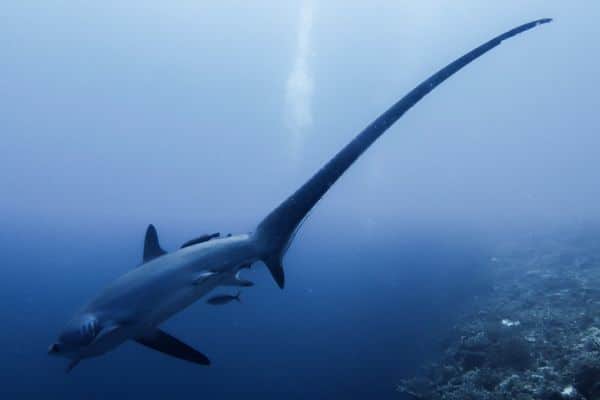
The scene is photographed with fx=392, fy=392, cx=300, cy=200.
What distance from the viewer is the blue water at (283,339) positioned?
16938 mm

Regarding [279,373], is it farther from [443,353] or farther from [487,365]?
[487,365]

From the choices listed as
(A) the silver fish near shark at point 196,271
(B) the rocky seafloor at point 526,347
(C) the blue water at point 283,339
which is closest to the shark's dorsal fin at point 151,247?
(A) the silver fish near shark at point 196,271

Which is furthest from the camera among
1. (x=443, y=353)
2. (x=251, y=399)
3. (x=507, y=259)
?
(x=507, y=259)

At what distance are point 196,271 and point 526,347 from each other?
12311mm

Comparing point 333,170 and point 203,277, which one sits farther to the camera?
point 203,277

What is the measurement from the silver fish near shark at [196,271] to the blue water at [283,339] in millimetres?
12401

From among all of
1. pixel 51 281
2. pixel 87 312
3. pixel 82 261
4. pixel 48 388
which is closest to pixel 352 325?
pixel 48 388

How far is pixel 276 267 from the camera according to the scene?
2.95 metres

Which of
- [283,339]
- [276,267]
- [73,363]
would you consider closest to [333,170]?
[276,267]

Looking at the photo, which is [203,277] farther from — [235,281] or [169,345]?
[169,345]

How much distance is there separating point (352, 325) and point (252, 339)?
5947mm

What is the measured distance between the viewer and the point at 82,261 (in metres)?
62.4

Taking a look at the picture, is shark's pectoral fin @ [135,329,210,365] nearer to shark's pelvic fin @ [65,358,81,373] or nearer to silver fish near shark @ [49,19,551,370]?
silver fish near shark @ [49,19,551,370]

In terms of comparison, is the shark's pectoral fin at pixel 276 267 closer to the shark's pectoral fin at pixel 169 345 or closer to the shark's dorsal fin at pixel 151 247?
the shark's pectoral fin at pixel 169 345
